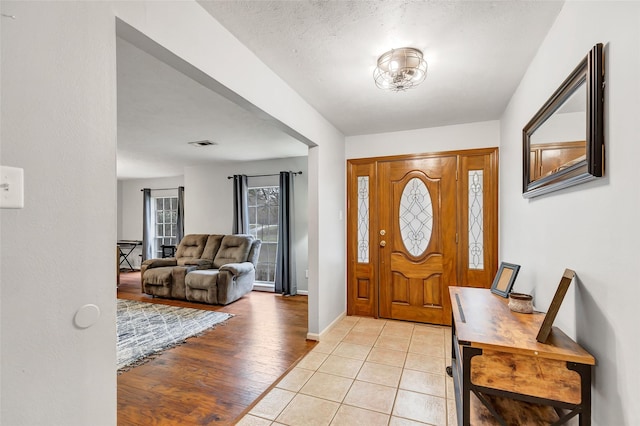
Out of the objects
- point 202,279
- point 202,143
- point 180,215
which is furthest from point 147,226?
point 202,143

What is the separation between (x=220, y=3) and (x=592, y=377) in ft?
8.08

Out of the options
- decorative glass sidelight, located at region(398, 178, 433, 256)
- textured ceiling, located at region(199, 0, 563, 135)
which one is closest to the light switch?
textured ceiling, located at region(199, 0, 563, 135)

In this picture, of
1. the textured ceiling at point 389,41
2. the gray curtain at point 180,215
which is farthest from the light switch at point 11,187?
the gray curtain at point 180,215

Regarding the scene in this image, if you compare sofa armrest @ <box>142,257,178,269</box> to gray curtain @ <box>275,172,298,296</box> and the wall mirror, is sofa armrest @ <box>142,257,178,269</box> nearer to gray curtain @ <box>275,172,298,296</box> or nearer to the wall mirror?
gray curtain @ <box>275,172,298,296</box>

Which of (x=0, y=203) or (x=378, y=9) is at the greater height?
(x=378, y=9)

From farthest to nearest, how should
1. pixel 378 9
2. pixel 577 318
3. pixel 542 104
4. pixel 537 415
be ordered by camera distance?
pixel 542 104
pixel 378 9
pixel 537 415
pixel 577 318

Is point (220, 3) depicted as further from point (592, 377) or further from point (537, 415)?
point (537, 415)

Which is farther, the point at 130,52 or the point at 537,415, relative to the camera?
the point at 130,52

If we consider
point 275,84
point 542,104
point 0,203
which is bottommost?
point 0,203

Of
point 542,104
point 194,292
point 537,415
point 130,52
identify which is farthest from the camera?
point 194,292

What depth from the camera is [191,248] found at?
558cm

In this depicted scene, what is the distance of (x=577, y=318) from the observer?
1386mm

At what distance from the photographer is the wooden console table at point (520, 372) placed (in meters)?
1.21

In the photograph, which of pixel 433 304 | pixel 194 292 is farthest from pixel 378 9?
pixel 194 292
